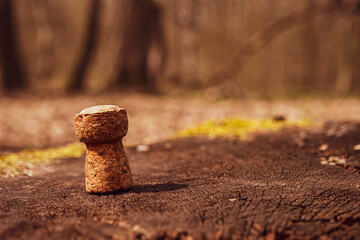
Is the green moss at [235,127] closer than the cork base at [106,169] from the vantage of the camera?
No

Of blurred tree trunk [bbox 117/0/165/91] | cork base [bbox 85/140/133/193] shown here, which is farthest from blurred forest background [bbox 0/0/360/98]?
cork base [bbox 85/140/133/193]

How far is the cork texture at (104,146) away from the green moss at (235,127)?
2416 mm

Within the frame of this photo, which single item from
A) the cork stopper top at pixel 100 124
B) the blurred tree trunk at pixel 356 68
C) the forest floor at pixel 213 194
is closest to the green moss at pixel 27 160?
the forest floor at pixel 213 194

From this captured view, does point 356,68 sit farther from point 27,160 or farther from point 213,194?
point 213,194

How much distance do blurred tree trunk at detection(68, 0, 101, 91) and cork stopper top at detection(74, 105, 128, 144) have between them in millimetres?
11526

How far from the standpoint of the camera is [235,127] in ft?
17.5

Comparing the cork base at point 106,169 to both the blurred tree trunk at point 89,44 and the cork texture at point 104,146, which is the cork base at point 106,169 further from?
the blurred tree trunk at point 89,44

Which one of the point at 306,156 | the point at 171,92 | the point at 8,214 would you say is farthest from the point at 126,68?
the point at 8,214

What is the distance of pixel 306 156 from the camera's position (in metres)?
3.72

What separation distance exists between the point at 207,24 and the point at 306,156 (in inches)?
492

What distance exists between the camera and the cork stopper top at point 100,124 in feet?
8.74

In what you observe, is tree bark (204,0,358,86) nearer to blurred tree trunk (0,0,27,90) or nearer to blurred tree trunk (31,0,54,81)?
blurred tree trunk (31,0,54,81)

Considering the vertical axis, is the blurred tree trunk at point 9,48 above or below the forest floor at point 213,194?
above

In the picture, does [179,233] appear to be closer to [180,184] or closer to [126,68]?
[180,184]
